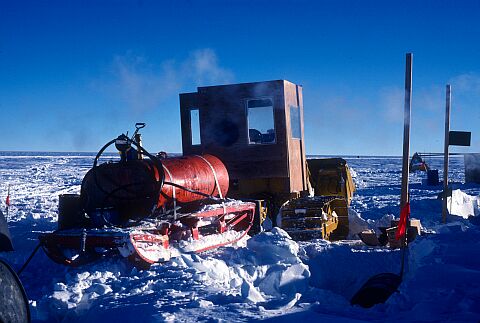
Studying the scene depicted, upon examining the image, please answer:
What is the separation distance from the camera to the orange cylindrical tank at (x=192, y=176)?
768cm

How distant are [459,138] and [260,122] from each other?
401cm

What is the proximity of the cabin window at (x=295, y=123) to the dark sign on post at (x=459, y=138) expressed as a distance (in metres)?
3.10

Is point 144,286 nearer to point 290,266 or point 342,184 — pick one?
point 290,266

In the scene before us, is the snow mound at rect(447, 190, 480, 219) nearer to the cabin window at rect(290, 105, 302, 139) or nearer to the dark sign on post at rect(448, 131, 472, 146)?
the dark sign on post at rect(448, 131, 472, 146)

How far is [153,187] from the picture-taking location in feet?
24.3

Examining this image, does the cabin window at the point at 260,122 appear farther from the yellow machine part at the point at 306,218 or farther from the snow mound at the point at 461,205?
the snow mound at the point at 461,205

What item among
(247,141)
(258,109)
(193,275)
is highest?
(258,109)

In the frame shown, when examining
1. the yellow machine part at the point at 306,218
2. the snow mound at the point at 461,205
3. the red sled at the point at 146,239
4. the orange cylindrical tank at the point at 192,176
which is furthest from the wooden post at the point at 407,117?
the snow mound at the point at 461,205

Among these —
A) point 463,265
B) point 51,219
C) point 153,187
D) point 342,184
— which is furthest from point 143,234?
point 51,219

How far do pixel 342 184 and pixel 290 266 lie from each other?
629cm

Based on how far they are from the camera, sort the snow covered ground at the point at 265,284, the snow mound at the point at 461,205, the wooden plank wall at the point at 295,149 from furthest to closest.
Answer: the snow mound at the point at 461,205 → the wooden plank wall at the point at 295,149 → the snow covered ground at the point at 265,284

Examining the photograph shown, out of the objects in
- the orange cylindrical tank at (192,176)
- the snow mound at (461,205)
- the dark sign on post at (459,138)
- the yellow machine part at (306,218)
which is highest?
the dark sign on post at (459,138)

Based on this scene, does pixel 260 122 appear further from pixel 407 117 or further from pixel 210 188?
pixel 407 117

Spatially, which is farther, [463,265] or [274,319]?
[463,265]
